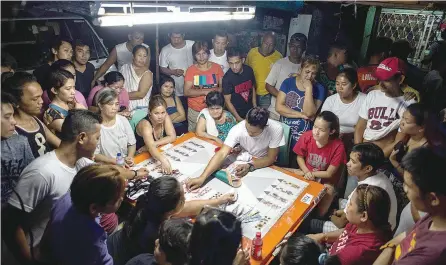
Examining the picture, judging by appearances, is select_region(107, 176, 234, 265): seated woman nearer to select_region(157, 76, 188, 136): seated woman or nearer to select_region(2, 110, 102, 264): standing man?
select_region(2, 110, 102, 264): standing man

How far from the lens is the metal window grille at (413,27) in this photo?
690 cm

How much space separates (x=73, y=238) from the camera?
186cm

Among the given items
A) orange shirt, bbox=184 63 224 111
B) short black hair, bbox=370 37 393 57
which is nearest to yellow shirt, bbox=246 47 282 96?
orange shirt, bbox=184 63 224 111

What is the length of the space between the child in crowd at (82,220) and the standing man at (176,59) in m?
3.38

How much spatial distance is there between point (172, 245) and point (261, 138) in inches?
79.9

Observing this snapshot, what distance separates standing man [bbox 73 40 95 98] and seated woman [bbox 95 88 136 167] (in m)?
1.13

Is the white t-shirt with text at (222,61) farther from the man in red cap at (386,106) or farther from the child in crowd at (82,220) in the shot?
the child in crowd at (82,220)

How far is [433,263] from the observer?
1652mm

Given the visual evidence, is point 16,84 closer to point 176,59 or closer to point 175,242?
point 175,242

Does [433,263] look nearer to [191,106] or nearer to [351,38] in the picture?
[191,106]

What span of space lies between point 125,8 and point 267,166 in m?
2.18

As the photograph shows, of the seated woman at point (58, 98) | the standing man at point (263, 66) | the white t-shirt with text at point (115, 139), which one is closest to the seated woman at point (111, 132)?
the white t-shirt with text at point (115, 139)

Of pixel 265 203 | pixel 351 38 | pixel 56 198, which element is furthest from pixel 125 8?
pixel 351 38

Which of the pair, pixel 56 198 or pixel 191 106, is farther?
pixel 191 106
